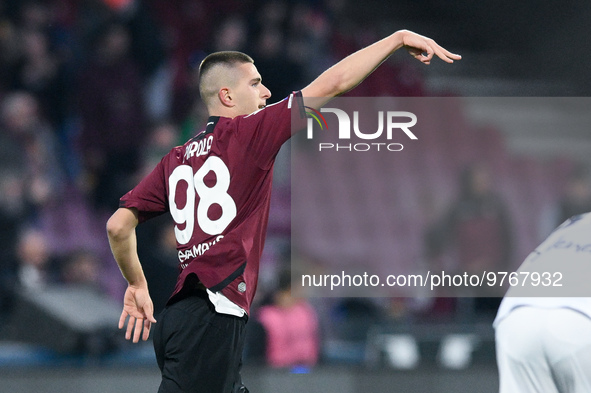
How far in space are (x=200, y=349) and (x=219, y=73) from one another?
1.18 metres

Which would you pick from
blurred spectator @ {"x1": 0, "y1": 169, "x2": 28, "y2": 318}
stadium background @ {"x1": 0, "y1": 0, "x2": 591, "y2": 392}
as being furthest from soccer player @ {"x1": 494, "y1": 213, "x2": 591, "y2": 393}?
blurred spectator @ {"x1": 0, "y1": 169, "x2": 28, "y2": 318}

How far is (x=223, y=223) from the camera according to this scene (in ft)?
→ 10.2

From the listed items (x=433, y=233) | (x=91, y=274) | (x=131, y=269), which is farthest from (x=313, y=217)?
(x=131, y=269)

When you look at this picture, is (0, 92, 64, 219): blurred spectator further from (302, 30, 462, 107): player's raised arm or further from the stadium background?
(302, 30, 462, 107): player's raised arm

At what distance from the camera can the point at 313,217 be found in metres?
7.83

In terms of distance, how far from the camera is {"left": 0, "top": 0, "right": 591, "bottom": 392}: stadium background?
555cm

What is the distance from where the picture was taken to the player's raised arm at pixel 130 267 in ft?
11.0

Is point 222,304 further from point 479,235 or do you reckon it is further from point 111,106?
point 111,106

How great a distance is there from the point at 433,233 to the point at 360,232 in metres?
1.33

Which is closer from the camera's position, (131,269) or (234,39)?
(131,269)

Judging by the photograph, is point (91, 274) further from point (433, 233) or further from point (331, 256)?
point (433, 233)

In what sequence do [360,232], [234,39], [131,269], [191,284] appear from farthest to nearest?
1. [234,39]
2. [360,232]
3. [131,269]
4. [191,284]

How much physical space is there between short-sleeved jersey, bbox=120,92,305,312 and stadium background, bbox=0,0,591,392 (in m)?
2.21

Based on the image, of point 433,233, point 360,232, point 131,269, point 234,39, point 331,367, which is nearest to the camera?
point 131,269
